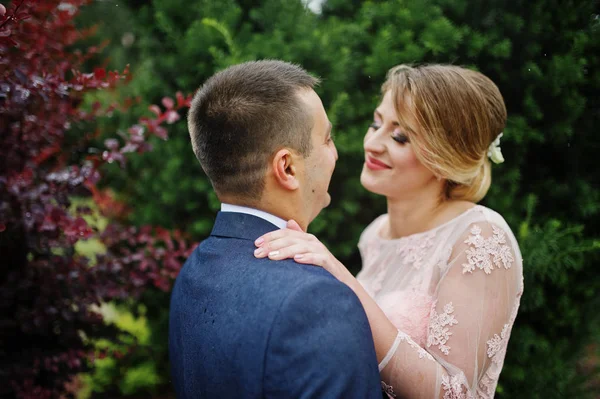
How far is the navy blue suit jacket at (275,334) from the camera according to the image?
4.81 ft

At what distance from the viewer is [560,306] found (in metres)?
3.40

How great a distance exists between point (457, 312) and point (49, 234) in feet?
7.30

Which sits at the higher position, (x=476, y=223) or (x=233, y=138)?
(x=233, y=138)

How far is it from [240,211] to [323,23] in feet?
7.89

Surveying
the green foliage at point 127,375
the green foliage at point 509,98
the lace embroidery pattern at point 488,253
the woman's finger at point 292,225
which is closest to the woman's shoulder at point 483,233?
the lace embroidery pattern at point 488,253

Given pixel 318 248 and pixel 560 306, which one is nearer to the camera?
pixel 318 248

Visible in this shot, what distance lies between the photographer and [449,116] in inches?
103

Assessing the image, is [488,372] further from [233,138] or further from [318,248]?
[233,138]

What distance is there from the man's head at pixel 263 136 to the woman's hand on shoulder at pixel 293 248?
0.12 metres

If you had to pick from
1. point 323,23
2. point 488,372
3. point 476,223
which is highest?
point 323,23

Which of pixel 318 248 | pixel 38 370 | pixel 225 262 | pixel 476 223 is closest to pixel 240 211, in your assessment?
pixel 225 262

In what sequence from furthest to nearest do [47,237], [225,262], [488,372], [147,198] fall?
[147,198]
[47,237]
[488,372]
[225,262]

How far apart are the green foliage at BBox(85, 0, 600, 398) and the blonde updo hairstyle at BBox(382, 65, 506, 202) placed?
65cm

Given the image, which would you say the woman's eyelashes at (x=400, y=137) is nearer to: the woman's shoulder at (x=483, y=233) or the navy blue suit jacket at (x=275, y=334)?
the woman's shoulder at (x=483, y=233)
